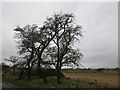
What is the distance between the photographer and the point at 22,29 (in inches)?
1607

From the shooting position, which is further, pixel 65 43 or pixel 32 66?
pixel 32 66

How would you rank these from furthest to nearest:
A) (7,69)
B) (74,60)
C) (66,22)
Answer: (7,69) → (66,22) → (74,60)

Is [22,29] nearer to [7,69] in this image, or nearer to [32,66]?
[32,66]

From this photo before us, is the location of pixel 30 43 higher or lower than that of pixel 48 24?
lower

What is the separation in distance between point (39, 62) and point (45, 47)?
100 inches

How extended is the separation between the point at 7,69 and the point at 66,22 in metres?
33.1

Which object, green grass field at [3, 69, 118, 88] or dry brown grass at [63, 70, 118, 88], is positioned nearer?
green grass field at [3, 69, 118, 88]

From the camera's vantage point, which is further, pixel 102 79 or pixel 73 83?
pixel 102 79

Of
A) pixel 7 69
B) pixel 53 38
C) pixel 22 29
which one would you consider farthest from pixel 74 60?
pixel 7 69

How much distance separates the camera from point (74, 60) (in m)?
31.3

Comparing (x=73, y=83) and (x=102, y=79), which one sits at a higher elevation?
(x=73, y=83)

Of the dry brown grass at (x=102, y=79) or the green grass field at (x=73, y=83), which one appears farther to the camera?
the dry brown grass at (x=102, y=79)

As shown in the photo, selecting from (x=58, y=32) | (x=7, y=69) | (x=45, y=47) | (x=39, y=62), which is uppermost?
(x=58, y=32)

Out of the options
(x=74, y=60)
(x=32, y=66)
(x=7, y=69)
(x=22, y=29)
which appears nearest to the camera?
(x=74, y=60)
